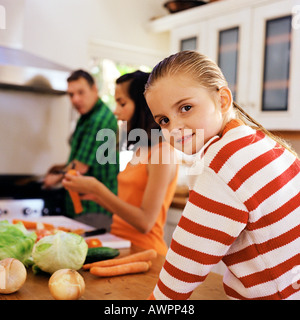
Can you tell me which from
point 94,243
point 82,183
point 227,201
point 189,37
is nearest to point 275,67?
point 189,37

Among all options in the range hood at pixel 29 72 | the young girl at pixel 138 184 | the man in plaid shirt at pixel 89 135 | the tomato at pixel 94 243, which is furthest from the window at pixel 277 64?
the tomato at pixel 94 243

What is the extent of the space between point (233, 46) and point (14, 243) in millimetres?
2315

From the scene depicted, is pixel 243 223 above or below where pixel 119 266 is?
above

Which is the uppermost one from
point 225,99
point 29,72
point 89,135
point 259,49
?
point 259,49

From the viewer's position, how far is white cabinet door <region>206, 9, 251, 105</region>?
2859mm

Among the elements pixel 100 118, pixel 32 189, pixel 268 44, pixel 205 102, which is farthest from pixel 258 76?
pixel 205 102

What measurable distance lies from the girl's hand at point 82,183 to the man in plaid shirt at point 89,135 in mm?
775

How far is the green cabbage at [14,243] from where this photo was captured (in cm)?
112

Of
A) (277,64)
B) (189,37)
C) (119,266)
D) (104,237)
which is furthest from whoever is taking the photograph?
(189,37)

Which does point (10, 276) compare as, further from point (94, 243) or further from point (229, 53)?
point (229, 53)

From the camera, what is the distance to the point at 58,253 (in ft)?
3.61

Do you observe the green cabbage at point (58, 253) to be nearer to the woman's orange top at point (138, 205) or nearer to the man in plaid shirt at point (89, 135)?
the woman's orange top at point (138, 205)

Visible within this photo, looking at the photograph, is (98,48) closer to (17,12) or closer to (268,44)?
(17,12)

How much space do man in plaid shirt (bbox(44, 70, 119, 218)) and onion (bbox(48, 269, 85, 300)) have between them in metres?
1.56
